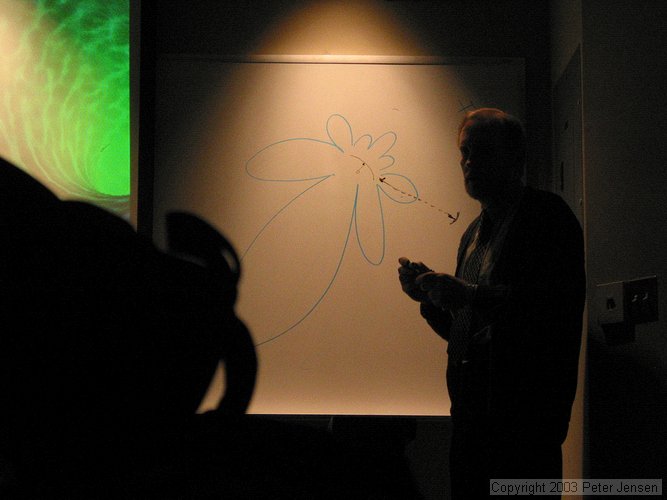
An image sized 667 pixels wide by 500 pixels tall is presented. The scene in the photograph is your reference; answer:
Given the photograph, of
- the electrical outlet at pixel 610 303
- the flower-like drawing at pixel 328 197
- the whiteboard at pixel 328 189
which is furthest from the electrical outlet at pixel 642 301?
the flower-like drawing at pixel 328 197

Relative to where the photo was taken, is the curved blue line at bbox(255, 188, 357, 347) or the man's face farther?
the curved blue line at bbox(255, 188, 357, 347)

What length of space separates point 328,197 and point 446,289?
28.2 inches

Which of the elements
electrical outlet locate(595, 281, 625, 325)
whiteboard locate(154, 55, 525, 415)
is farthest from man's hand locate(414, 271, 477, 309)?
whiteboard locate(154, 55, 525, 415)

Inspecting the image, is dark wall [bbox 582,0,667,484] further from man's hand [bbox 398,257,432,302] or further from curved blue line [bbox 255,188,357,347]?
curved blue line [bbox 255,188,357,347]

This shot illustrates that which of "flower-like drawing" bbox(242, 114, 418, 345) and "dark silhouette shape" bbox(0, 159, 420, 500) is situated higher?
"flower-like drawing" bbox(242, 114, 418, 345)

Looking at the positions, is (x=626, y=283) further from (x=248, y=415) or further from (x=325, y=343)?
(x=248, y=415)

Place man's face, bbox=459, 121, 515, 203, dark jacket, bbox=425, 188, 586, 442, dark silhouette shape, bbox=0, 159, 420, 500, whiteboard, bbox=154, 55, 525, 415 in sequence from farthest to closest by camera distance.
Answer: whiteboard, bbox=154, 55, 525, 415 → dark silhouette shape, bbox=0, 159, 420, 500 → man's face, bbox=459, 121, 515, 203 → dark jacket, bbox=425, 188, 586, 442

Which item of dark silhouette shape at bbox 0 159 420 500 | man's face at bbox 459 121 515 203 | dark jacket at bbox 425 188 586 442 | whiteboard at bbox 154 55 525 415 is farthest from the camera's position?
whiteboard at bbox 154 55 525 415

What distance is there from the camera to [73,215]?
178 centimetres

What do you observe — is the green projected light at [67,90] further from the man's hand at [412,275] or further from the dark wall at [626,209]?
the dark wall at [626,209]

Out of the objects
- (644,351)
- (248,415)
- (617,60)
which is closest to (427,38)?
(617,60)

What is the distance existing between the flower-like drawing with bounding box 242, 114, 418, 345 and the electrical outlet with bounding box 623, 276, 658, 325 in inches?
28.1

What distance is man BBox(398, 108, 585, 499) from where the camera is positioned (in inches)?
44.4

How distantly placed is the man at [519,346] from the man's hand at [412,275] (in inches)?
3.3
